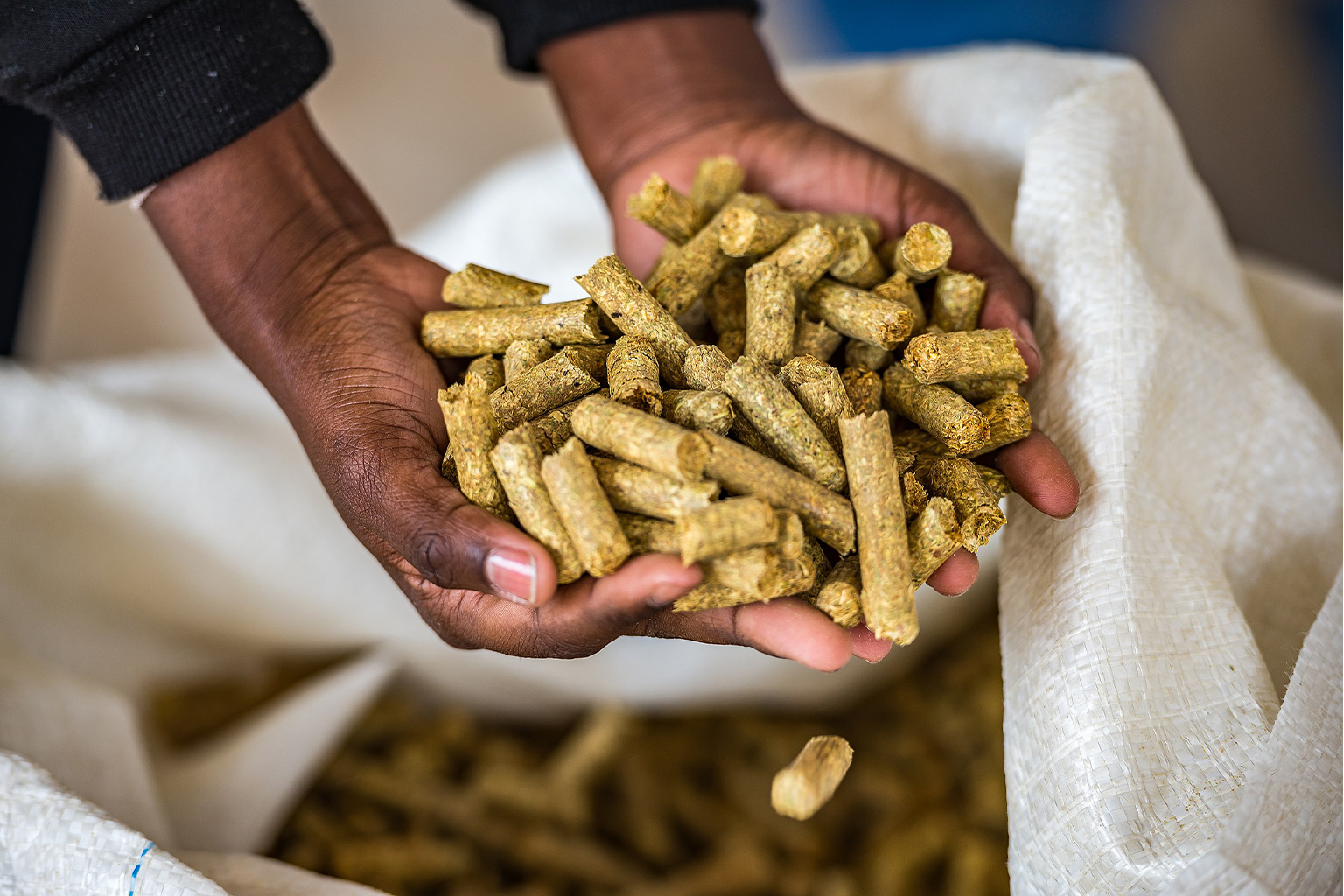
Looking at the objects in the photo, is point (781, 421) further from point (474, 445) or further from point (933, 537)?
point (474, 445)

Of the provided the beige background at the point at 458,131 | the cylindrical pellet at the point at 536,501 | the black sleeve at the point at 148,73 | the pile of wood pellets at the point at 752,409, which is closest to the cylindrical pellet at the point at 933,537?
the pile of wood pellets at the point at 752,409

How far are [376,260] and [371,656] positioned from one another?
772 mm

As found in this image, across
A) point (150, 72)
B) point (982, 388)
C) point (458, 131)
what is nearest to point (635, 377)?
point (982, 388)

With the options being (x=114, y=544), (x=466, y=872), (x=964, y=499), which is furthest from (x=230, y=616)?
(x=964, y=499)

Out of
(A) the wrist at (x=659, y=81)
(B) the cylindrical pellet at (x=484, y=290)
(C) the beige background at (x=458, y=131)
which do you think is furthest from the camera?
(C) the beige background at (x=458, y=131)

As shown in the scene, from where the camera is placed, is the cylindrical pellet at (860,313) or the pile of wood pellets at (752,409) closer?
the pile of wood pellets at (752,409)

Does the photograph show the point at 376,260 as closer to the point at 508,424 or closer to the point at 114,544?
the point at 508,424

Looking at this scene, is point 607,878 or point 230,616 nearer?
point 607,878

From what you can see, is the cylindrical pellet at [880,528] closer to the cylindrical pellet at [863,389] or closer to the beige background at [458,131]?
the cylindrical pellet at [863,389]

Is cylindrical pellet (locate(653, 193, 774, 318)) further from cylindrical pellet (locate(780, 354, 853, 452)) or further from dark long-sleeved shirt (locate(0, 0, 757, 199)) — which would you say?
dark long-sleeved shirt (locate(0, 0, 757, 199))

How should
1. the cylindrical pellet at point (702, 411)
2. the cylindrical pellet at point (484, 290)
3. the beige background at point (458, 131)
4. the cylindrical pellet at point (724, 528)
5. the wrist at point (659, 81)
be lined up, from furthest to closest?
the beige background at point (458, 131)
the wrist at point (659, 81)
the cylindrical pellet at point (484, 290)
the cylindrical pellet at point (702, 411)
the cylindrical pellet at point (724, 528)

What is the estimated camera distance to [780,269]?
42.9 inches

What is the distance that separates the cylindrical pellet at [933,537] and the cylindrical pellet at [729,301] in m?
0.34

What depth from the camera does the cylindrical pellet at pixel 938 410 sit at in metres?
1.02
